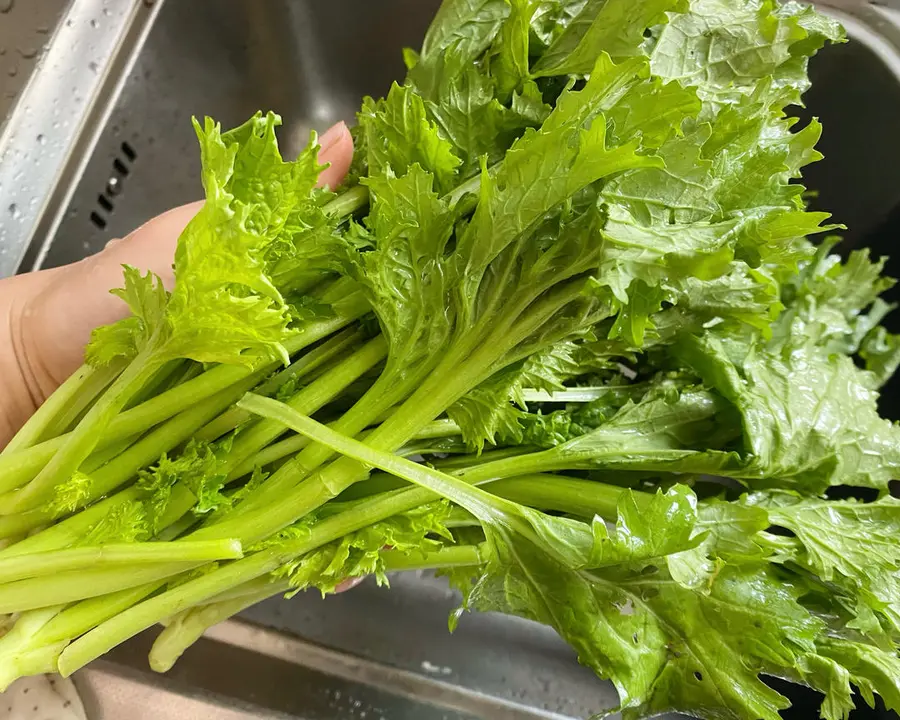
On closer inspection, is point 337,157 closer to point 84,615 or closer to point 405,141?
point 405,141

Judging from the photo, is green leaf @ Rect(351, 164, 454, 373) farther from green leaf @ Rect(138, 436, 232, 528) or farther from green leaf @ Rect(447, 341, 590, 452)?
green leaf @ Rect(138, 436, 232, 528)

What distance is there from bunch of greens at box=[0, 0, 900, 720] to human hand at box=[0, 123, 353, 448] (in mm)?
160

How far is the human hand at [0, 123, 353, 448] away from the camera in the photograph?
3.10 feet

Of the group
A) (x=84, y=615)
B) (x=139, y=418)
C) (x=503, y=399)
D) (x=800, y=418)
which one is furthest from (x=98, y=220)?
(x=800, y=418)

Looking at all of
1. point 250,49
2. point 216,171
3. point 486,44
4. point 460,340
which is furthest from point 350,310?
point 250,49

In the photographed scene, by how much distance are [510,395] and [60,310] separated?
0.62 meters

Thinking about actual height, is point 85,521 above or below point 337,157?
below

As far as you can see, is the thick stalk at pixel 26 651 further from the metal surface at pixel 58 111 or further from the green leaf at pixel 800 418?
the green leaf at pixel 800 418

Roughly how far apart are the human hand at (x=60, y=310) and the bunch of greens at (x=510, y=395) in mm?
160

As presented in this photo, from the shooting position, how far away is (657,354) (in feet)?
3.34

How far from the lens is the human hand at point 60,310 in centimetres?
95

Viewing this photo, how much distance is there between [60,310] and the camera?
943mm

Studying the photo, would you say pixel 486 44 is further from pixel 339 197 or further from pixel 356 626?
pixel 356 626

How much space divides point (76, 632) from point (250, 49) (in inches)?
45.1
